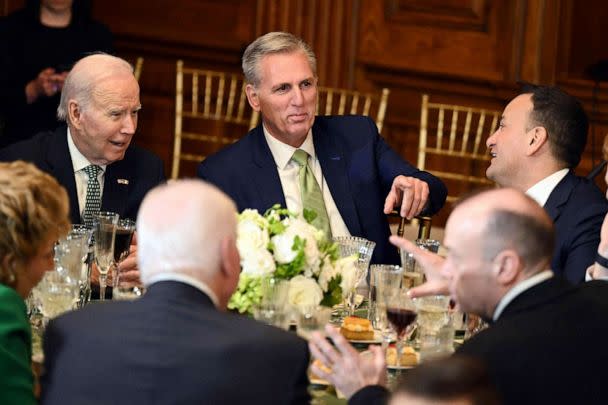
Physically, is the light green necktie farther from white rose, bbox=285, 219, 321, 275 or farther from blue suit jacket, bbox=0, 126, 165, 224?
white rose, bbox=285, 219, 321, 275

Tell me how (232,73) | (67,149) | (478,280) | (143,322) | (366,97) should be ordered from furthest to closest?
(232,73)
(366,97)
(67,149)
(478,280)
(143,322)

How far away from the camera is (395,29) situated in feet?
22.4

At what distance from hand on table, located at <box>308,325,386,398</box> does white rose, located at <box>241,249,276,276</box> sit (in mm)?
499

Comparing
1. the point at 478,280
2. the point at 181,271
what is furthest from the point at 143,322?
the point at 478,280

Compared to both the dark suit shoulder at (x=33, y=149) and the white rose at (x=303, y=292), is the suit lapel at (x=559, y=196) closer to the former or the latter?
the white rose at (x=303, y=292)

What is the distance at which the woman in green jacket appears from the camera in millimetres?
2482

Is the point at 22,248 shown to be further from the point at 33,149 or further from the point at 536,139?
the point at 536,139

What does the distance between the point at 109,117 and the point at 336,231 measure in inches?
37.2

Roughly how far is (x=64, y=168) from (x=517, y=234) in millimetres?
2162

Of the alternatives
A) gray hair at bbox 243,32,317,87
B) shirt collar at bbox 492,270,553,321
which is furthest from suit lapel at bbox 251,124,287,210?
shirt collar at bbox 492,270,553,321

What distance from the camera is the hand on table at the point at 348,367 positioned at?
100 inches

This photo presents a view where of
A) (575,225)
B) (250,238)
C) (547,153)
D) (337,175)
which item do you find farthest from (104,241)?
(547,153)

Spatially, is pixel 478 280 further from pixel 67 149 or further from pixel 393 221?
pixel 393 221

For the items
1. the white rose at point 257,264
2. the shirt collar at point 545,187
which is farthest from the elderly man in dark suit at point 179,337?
the shirt collar at point 545,187
